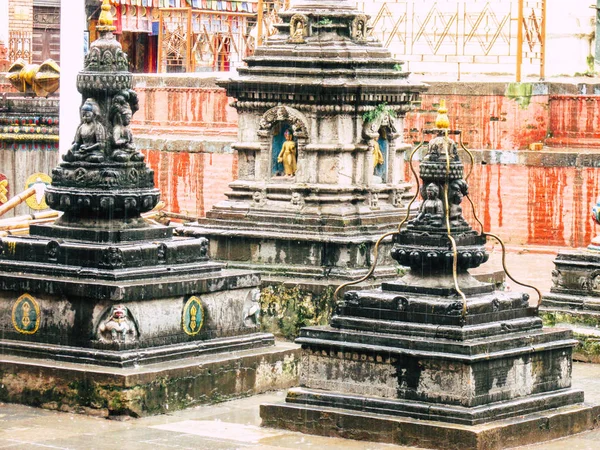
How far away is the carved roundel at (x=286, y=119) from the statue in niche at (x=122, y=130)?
4091mm

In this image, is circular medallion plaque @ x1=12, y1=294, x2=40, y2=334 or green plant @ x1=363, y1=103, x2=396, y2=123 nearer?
circular medallion plaque @ x1=12, y1=294, x2=40, y2=334

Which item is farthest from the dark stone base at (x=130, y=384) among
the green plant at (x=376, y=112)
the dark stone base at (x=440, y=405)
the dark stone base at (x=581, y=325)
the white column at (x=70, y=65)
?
the white column at (x=70, y=65)

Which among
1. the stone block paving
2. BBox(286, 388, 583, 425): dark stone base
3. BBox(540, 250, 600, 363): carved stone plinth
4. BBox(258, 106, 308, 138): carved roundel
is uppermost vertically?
BBox(258, 106, 308, 138): carved roundel

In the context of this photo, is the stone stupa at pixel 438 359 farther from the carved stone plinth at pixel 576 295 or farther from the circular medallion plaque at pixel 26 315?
Result: the carved stone plinth at pixel 576 295

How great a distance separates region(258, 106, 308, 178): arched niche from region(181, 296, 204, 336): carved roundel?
4.48m

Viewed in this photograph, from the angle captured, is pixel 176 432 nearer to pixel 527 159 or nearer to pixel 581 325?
pixel 581 325

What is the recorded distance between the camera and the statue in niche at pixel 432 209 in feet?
50.9

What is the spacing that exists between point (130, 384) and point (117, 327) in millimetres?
564

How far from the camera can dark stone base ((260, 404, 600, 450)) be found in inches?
568

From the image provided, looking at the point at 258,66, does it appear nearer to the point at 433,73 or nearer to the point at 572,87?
the point at 572,87

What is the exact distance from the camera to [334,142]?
21250 mm

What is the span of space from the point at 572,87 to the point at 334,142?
359 inches

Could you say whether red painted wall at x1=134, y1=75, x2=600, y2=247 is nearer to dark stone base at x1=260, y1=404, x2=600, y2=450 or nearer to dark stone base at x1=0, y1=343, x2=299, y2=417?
dark stone base at x1=0, y1=343, x2=299, y2=417

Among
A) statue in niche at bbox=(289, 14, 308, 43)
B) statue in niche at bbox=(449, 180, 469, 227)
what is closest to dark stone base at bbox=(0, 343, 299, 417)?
statue in niche at bbox=(449, 180, 469, 227)
